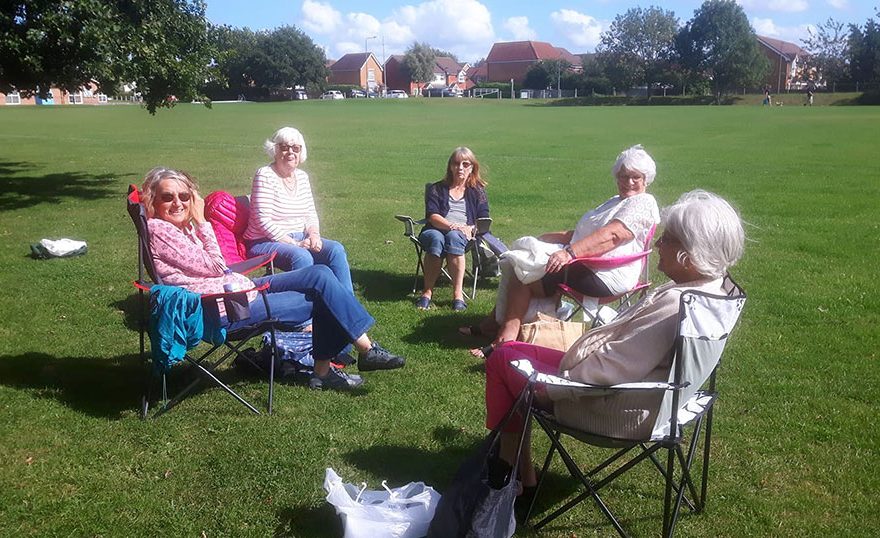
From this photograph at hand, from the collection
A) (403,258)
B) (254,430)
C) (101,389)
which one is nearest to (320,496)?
(254,430)

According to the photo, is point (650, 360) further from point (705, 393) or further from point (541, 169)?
point (541, 169)

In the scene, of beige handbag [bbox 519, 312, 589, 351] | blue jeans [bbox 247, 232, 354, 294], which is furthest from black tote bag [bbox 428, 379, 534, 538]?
blue jeans [bbox 247, 232, 354, 294]

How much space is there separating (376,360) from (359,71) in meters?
124

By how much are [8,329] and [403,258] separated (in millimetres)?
3959

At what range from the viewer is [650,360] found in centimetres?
280

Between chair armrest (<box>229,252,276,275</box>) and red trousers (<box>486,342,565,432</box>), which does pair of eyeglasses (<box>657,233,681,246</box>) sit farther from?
chair armrest (<box>229,252,276,275</box>)

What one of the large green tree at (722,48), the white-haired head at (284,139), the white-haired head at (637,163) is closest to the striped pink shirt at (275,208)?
the white-haired head at (284,139)

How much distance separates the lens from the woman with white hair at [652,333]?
278 cm

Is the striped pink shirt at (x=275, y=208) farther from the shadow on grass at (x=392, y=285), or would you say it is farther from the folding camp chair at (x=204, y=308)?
the folding camp chair at (x=204, y=308)

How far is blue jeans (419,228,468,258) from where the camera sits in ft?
21.7

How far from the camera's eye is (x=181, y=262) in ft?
13.9

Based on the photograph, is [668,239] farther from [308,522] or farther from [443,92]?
[443,92]

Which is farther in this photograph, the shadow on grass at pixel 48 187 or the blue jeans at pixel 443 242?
the shadow on grass at pixel 48 187

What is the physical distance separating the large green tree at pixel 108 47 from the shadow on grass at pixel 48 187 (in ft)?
5.98
